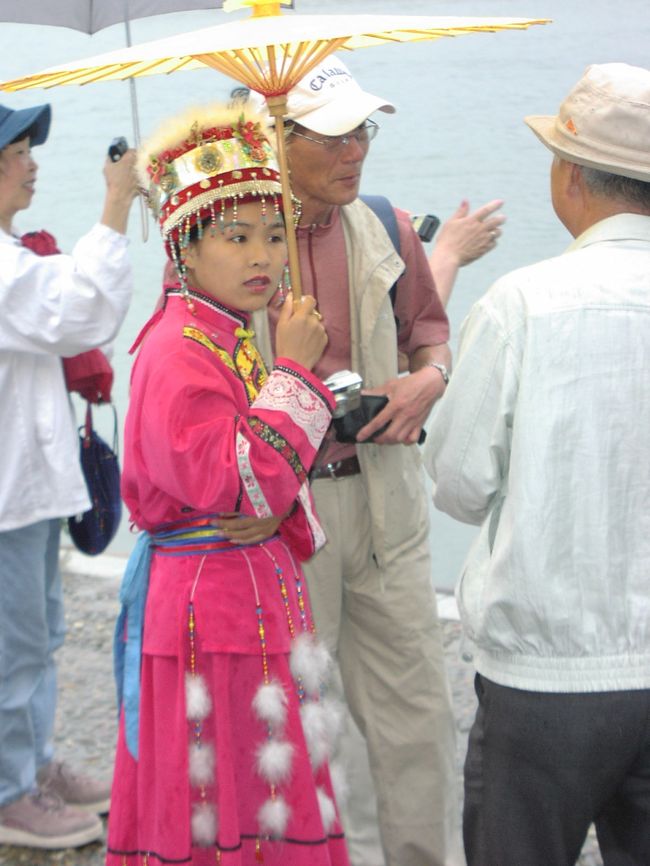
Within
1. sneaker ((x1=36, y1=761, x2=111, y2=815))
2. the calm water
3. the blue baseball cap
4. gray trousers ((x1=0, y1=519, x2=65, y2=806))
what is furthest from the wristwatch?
the calm water

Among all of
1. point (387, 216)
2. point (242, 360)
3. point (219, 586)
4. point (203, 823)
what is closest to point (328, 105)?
point (387, 216)

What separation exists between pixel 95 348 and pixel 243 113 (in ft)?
3.34

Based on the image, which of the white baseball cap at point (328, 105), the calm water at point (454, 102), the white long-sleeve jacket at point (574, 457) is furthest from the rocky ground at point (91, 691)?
the white baseball cap at point (328, 105)

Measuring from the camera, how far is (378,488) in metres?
2.86

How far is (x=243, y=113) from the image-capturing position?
90.9 inches

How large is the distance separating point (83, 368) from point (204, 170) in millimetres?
1089

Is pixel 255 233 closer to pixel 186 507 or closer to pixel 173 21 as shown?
pixel 186 507

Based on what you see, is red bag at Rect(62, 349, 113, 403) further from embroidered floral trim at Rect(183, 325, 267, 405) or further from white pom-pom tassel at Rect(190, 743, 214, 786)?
white pom-pom tassel at Rect(190, 743, 214, 786)

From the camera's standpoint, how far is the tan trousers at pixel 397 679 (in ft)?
9.54

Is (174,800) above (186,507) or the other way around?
the other way around

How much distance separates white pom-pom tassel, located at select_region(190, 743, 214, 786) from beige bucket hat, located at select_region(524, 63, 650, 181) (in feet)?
4.04

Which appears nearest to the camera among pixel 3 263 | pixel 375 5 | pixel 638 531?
pixel 638 531

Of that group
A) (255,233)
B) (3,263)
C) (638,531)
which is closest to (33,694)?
(3,263)

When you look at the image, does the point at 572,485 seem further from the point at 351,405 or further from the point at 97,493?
the point at 97,493
